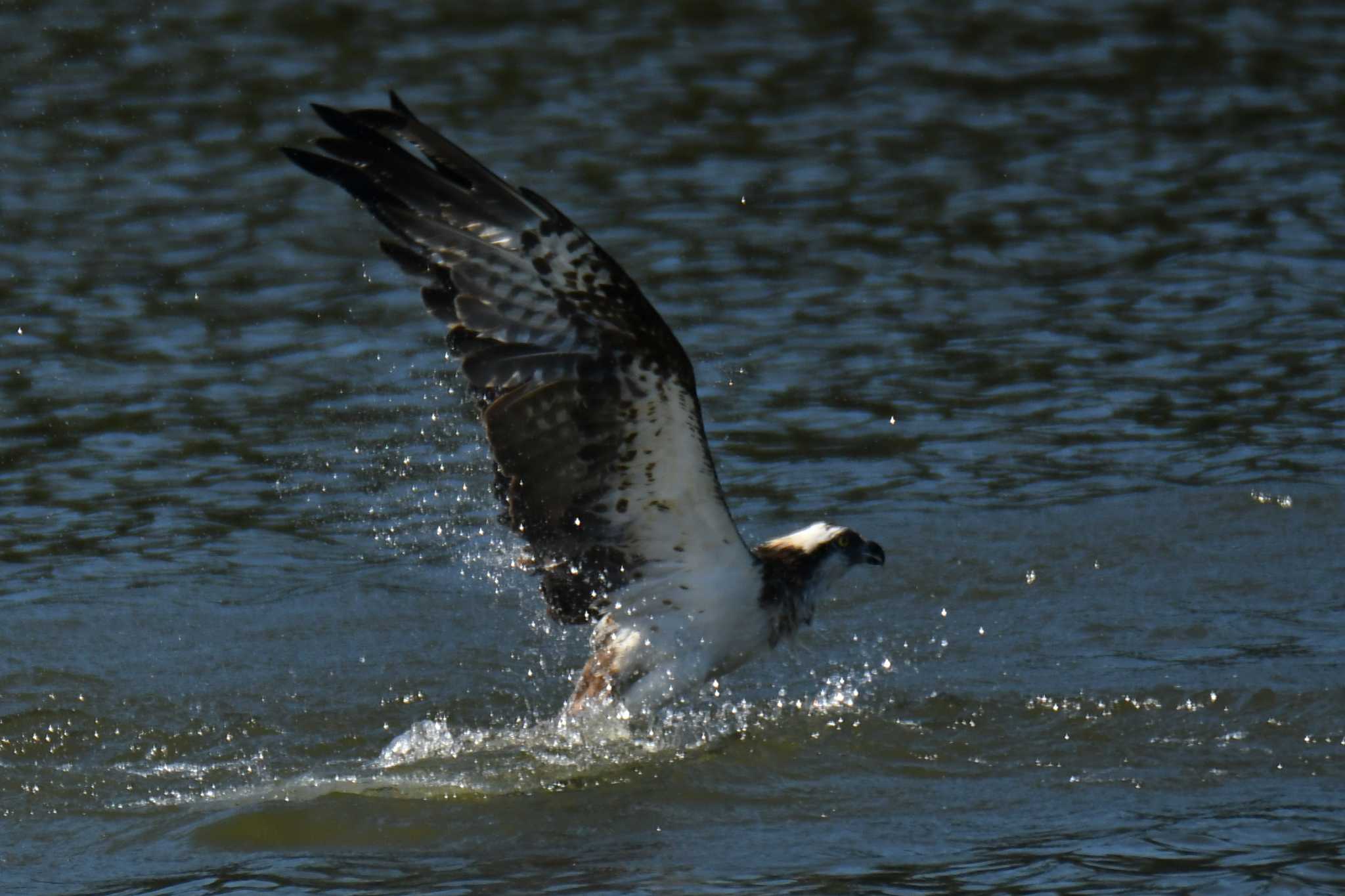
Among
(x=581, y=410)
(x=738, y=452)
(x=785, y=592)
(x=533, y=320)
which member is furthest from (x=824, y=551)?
(x=738, y=452)

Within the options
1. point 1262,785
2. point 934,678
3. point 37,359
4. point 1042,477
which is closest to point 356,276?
point 37,359

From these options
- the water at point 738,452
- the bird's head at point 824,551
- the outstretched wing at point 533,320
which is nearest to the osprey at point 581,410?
the outstretched wing at point 533,320

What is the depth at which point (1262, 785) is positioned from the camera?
259 inches

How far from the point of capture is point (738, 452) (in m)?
10.4

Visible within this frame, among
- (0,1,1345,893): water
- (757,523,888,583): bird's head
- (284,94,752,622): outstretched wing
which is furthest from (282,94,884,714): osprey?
(0,1,1345,893): water

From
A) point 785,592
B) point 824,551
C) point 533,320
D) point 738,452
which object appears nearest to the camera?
point 533,320

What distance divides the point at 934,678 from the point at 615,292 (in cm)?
221

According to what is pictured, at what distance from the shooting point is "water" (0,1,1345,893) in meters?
6.59

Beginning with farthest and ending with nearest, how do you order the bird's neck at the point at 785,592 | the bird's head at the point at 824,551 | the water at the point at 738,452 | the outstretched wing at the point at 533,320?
the bird's head at the point at 824,551 → the bird's neck at the point at 785,592 → the water at the point at 738,452 → the outstretched wing at the point at 533,320

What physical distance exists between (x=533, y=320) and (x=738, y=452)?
3.94 meters

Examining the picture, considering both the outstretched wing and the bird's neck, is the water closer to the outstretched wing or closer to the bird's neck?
the bird's neck

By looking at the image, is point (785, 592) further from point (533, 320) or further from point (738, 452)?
point (738, 452)

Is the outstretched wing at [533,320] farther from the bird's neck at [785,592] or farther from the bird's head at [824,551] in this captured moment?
the bird's head at [824,551]

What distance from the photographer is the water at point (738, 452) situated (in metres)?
6.59
